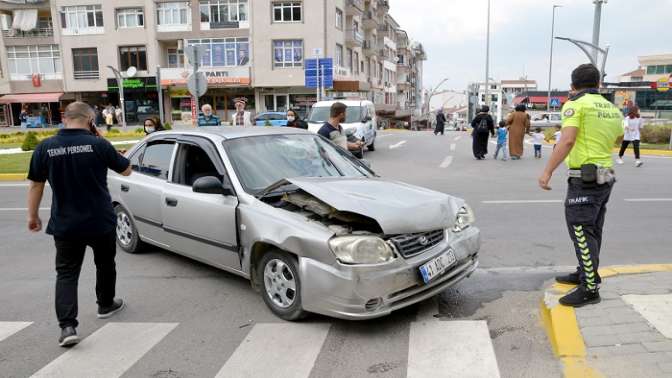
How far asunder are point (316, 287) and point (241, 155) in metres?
1.74

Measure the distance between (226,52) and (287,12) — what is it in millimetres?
6107

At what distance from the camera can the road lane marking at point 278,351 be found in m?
3.47

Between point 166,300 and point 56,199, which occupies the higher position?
point 56,199

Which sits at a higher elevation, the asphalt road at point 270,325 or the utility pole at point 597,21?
the utility pole at point 597,21

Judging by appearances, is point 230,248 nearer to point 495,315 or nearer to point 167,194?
point 167,194

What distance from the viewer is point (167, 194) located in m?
5.44

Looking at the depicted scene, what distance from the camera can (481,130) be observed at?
55.1 feet

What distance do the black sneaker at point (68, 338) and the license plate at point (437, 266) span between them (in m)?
2.70

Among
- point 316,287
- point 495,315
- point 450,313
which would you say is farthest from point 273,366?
point 495,315

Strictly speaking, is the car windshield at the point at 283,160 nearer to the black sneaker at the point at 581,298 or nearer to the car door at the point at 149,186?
the car door at the point at 149,186

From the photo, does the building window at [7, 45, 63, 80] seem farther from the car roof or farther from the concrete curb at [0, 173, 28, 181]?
the car roof

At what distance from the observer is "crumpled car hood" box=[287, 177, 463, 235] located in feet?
12.8

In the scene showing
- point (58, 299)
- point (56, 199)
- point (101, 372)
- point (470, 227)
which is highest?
point (56, 199)

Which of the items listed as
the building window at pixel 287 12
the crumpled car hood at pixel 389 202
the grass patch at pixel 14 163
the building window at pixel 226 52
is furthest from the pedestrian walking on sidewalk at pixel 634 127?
the building window at pixel 226 52
